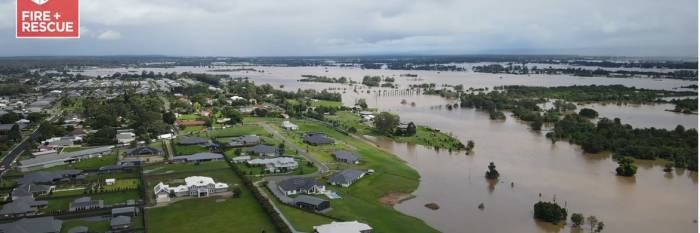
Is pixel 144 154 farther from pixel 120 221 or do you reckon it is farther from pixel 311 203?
pixel 311 203

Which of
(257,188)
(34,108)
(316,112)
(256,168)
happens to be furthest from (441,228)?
(34,108)

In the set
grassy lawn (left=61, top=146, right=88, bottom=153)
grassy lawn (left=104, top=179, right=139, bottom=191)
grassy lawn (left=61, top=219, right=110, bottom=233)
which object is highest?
grassy lawn (left=61, top=146, right=88, bottom=153)

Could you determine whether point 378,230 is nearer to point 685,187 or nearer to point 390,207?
point 390,207

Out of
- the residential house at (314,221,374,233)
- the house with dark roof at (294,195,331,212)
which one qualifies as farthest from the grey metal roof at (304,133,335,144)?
the residential house at (314,221,374,233)

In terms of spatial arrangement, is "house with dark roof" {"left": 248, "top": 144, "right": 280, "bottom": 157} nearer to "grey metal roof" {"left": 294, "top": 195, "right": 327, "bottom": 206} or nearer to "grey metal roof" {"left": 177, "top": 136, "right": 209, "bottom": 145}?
"grey metal roof" {"left": 177, "top": 136, "right": 209, "bottom": 145}

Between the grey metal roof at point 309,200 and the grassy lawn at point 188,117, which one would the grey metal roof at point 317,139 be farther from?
Result: the grassy lawn at point 188,117

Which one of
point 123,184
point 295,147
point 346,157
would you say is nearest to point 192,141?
point 295,147
